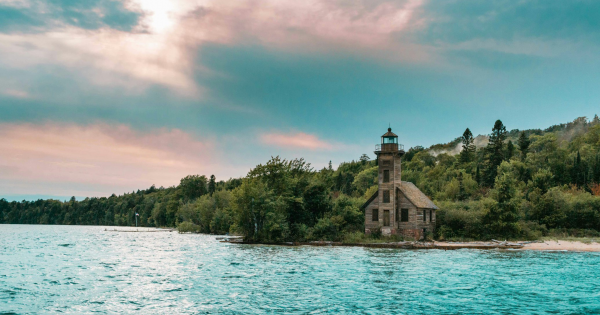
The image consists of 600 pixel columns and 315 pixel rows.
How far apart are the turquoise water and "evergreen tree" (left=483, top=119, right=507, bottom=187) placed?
6411 centimetres

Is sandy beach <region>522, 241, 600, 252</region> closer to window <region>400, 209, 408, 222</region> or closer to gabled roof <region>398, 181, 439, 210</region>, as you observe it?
gabled roof <region>398, 181, 439, 210</region>

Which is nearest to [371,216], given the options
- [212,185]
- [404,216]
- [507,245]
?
[404,216]

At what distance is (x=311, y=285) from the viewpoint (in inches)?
1189

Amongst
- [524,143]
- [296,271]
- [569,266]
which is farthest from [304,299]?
[524,143]

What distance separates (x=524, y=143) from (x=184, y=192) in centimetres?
11775

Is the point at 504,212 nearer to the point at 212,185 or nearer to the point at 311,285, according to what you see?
the point at 311,285

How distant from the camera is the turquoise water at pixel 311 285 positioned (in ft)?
77.0

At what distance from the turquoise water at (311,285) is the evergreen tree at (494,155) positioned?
64114mm

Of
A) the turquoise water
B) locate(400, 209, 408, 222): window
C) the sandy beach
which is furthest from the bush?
the sandy beach

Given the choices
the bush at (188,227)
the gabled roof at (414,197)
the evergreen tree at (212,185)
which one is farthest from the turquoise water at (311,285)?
the evergreen tree at (212,185)

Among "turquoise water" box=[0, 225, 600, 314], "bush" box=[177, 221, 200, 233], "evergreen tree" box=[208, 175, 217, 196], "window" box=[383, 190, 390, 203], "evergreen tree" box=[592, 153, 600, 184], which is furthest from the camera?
"evergreen tree" box=[208, 175, 217, 196]

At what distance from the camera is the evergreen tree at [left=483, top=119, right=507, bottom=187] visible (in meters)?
110

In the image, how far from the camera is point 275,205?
71250mm

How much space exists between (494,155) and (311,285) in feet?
322
